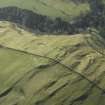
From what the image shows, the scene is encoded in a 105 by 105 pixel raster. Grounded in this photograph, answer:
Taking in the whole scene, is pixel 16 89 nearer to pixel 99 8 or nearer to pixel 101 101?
pixel 101 101

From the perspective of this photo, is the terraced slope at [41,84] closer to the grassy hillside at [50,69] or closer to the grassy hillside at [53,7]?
the grassy hillside at [50,69]

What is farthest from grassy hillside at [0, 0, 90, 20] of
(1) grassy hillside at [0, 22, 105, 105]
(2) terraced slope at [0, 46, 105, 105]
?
(2) terraced slope at [0, 46, 105, 105]

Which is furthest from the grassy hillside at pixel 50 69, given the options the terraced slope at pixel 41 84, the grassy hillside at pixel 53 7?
the grassy hillside at pixel 53 7

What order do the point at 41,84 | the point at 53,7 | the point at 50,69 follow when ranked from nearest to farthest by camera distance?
1. the point at 41,84
2. the point at 50,69
3. the point at 53,7

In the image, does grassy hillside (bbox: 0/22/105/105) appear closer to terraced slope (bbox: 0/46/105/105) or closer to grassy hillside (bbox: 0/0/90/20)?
terraced slope (bbox: 0/46/105/105)

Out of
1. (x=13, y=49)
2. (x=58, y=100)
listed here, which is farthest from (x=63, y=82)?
(x=13, y=49)

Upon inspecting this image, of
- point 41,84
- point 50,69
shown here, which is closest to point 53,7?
point 50,69

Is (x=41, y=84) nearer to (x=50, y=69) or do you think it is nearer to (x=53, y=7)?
(x=50, y=69)
